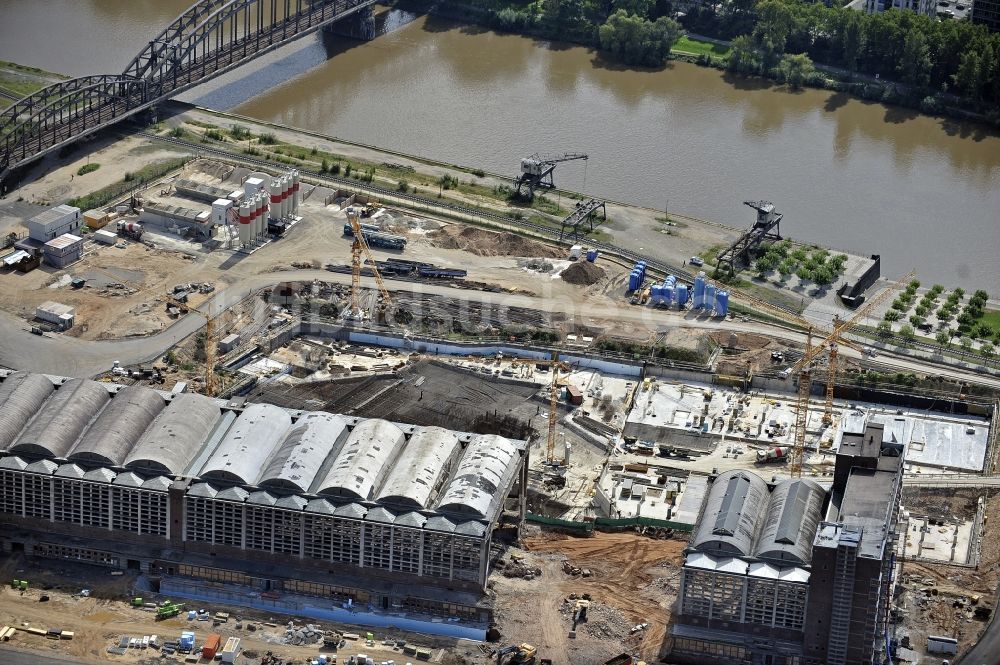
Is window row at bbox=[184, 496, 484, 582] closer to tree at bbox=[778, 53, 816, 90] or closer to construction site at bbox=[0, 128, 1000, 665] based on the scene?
construction site at bbox=[0, 128, 1000, 665]

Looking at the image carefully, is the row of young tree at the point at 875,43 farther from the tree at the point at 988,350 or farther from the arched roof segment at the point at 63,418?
the arched roof segment at the point at 63,418

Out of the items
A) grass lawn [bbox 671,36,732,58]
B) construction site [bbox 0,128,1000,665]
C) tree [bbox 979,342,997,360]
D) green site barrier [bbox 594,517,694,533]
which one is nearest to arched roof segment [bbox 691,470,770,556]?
construction site [bbox 0,128,1000,665]

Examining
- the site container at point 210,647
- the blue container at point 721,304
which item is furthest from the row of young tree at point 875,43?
the site container at point 210,647

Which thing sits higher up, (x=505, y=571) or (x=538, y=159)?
(x=538, y=159)

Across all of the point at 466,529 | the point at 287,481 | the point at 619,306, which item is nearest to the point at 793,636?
the point at 466,529

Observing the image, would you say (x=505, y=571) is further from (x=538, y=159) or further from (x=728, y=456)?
(x=538, y=159)

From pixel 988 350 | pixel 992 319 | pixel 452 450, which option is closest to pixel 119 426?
pixel 452 450
